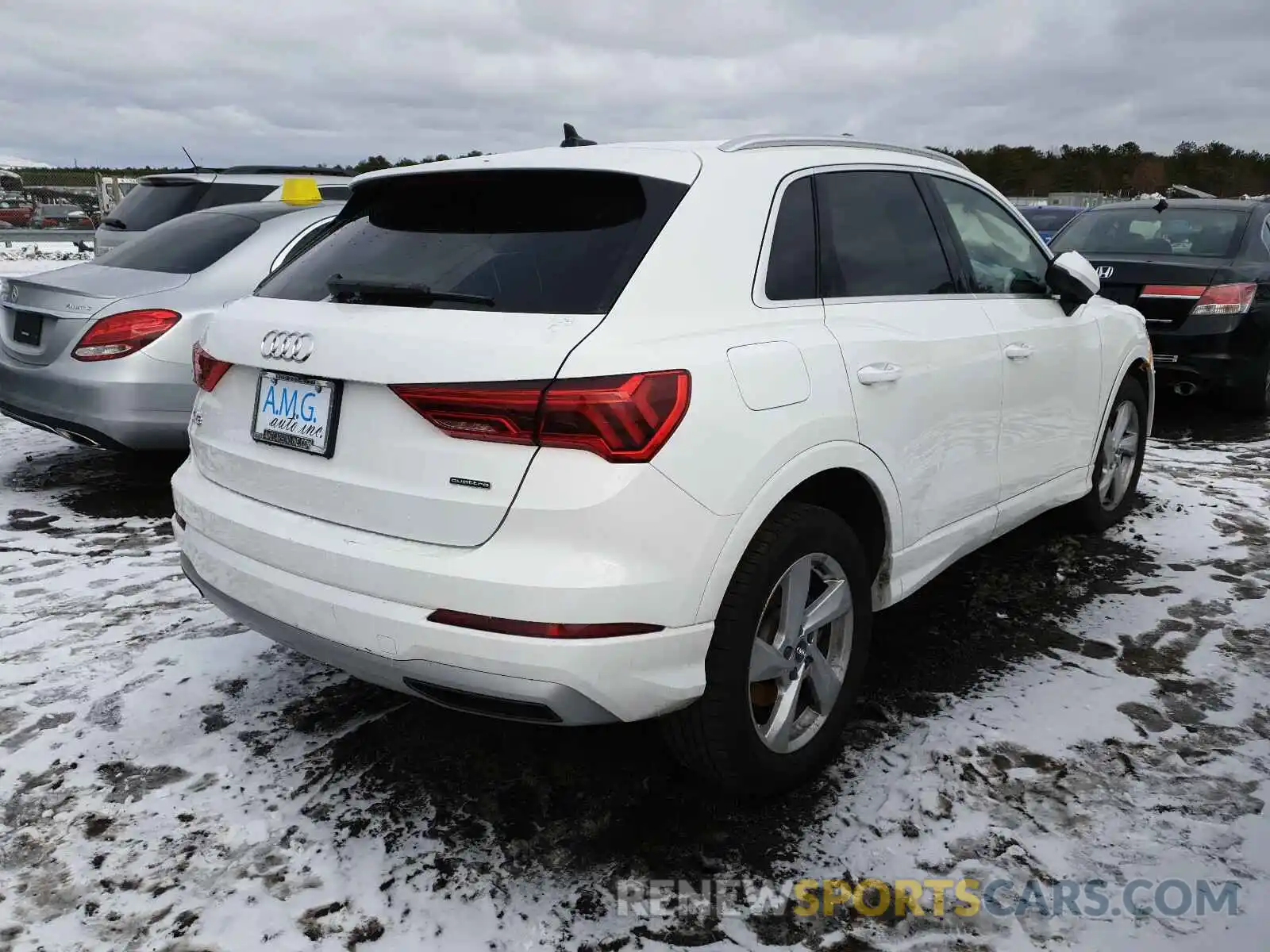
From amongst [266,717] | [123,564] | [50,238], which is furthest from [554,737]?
[50,238]

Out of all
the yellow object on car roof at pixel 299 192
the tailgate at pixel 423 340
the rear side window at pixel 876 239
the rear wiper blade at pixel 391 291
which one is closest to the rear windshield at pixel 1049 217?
the yellow object on car roof at pixel 299 192

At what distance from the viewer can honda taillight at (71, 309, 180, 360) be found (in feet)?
16.6

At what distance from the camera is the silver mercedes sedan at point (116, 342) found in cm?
503

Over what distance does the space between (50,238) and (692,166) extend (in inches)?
881

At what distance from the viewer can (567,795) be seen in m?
2.80

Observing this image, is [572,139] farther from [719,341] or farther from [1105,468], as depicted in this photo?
[1105,468]

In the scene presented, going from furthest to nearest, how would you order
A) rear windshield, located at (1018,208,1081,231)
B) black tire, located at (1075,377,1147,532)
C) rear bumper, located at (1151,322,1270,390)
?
rear windshield, located at (1018,208,1081,231), rear bumper, located at (1151,322,1270,390), black tire, located at (1075,377,1147,532)

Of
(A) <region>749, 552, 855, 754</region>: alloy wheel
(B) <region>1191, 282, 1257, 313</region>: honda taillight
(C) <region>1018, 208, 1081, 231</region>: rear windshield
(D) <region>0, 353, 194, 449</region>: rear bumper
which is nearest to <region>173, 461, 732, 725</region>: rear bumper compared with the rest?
(A) <region>749, 552, 855, 754</region>: alloy wheel

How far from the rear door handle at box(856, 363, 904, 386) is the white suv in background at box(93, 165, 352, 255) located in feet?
20.3

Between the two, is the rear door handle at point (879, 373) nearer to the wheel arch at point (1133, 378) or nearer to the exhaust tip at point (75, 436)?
the wheel arch at point (1133, 378)

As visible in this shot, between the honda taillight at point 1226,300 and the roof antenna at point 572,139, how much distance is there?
5.72 meters

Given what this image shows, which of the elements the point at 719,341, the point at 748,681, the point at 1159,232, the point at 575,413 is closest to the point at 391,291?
the point at 575,413

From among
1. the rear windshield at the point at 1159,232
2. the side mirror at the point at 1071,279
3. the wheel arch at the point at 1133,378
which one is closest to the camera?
the side mirror at the point at 1071,279

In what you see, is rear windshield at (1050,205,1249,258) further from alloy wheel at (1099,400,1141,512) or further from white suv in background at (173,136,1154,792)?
white suv in background at (173,136,1154,792)
